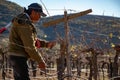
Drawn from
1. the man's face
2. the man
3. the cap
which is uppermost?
the cap

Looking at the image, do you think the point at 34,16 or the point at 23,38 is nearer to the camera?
the point at 23,38

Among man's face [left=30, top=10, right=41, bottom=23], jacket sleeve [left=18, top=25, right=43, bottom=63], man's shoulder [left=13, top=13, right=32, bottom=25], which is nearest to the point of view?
jacket sleeve [left=18, top=25, right=43, bottom=63]

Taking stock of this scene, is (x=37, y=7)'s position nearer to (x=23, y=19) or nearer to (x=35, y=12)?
(x=35, y=12)

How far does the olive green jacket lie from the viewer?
489 centimetres

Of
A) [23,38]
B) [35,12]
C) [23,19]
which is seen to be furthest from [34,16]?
[23,38]

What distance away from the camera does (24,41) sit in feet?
16.1

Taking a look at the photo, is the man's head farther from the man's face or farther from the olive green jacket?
the olive green jacket

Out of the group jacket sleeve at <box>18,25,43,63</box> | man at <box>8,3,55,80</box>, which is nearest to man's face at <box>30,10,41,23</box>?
man at <box>8,3,55,80</box>

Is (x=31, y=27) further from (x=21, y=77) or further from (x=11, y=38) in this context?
(x=21, y=77)

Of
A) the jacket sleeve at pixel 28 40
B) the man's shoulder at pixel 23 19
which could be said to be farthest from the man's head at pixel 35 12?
the jacket sleeve at pixel 28 40

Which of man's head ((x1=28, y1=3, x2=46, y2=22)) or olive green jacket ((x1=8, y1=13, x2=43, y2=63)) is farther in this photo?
man's head ((x1=28, y1=3, x2=46, y2=22))

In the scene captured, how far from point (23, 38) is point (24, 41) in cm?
5

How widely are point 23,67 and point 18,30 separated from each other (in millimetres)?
580

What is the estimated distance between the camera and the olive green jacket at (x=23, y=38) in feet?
16.1
